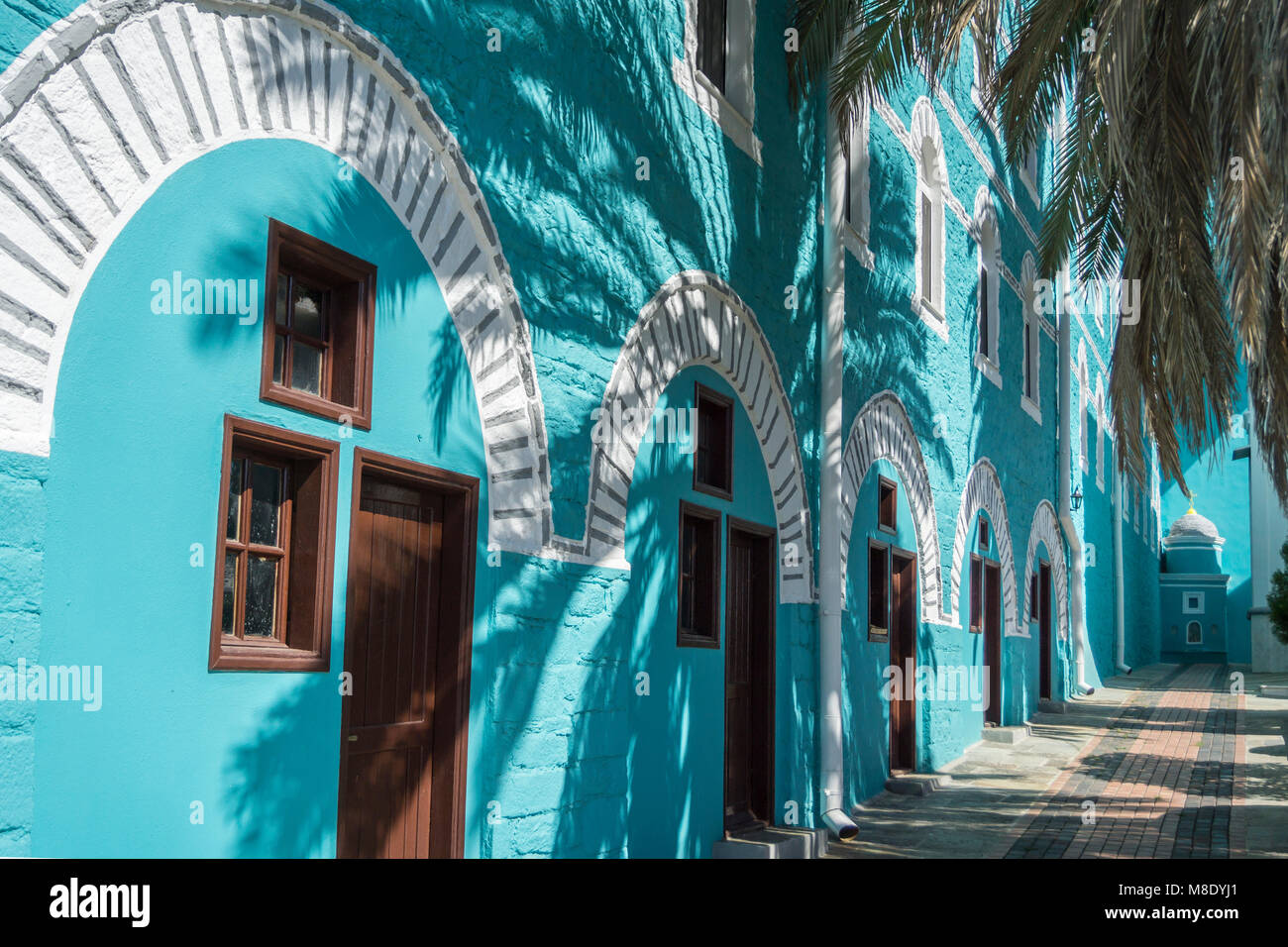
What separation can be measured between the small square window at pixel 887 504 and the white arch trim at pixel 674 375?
2435 millimetres

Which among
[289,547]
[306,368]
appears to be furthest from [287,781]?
[306,368]

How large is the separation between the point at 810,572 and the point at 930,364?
4803 millimetres

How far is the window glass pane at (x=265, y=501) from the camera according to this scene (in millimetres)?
4305

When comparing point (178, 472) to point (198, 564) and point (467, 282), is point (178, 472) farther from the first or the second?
point (467, 282)

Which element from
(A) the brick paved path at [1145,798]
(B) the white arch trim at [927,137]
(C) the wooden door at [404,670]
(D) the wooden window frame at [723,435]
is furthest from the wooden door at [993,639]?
(C) the wooden door at [404,670]

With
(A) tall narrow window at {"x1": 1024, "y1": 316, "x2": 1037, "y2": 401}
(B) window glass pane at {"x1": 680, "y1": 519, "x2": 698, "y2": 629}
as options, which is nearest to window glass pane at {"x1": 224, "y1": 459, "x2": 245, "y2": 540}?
(B) window glass pane at {"x1": 680, "y1": 519, "x2": 698, "y2": 629}

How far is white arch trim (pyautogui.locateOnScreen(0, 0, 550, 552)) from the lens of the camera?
3.42 meters

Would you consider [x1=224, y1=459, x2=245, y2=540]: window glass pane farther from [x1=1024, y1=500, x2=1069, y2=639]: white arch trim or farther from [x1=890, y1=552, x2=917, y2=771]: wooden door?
[x1=1024, y1=500, x2=1069, y2=639]: white arch trim

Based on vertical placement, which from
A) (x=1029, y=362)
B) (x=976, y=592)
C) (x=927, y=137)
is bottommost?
(x=976, y=592)

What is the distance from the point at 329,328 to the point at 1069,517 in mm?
19725

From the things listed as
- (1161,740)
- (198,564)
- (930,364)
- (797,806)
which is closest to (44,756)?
(198,564)

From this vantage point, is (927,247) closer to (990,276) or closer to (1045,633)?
(990,276)

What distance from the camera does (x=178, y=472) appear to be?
3.85 meters

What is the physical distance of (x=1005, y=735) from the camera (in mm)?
15977
